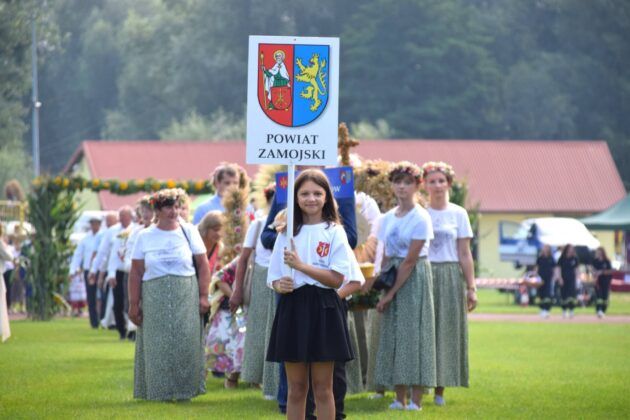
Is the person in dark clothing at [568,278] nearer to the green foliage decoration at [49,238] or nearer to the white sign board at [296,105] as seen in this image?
the green foliage decoration at [49,238]

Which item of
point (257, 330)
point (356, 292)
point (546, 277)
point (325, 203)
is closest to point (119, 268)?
point (257, 330)

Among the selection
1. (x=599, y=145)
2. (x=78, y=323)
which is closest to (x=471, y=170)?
(x=599, y=145)

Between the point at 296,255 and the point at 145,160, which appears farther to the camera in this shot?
the point at 145,160

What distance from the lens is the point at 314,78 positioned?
973cm

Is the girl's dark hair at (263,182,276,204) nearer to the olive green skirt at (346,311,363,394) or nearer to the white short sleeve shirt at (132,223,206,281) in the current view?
the white short sleeve shirt at (132,223,206,281)

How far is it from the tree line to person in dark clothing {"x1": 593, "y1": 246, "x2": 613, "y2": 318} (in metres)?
39.4

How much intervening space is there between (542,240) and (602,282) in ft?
26.5

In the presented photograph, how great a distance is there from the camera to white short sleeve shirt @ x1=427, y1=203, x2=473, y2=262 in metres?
12.6

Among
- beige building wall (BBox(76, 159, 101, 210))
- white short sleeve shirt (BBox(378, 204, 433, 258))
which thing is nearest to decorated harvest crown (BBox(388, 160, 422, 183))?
white short sleeve shirt (BBox(378, 204, 433, 258))

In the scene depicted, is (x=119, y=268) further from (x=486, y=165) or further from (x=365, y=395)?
(x=486, y=165)

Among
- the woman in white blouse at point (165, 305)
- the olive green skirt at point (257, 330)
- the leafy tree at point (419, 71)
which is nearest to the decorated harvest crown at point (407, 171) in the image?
the olive green skirt at point (257, 330)

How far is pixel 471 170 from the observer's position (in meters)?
62.0

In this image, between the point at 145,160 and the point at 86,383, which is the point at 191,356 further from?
the point at 145,160

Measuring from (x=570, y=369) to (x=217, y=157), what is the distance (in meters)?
45.9
